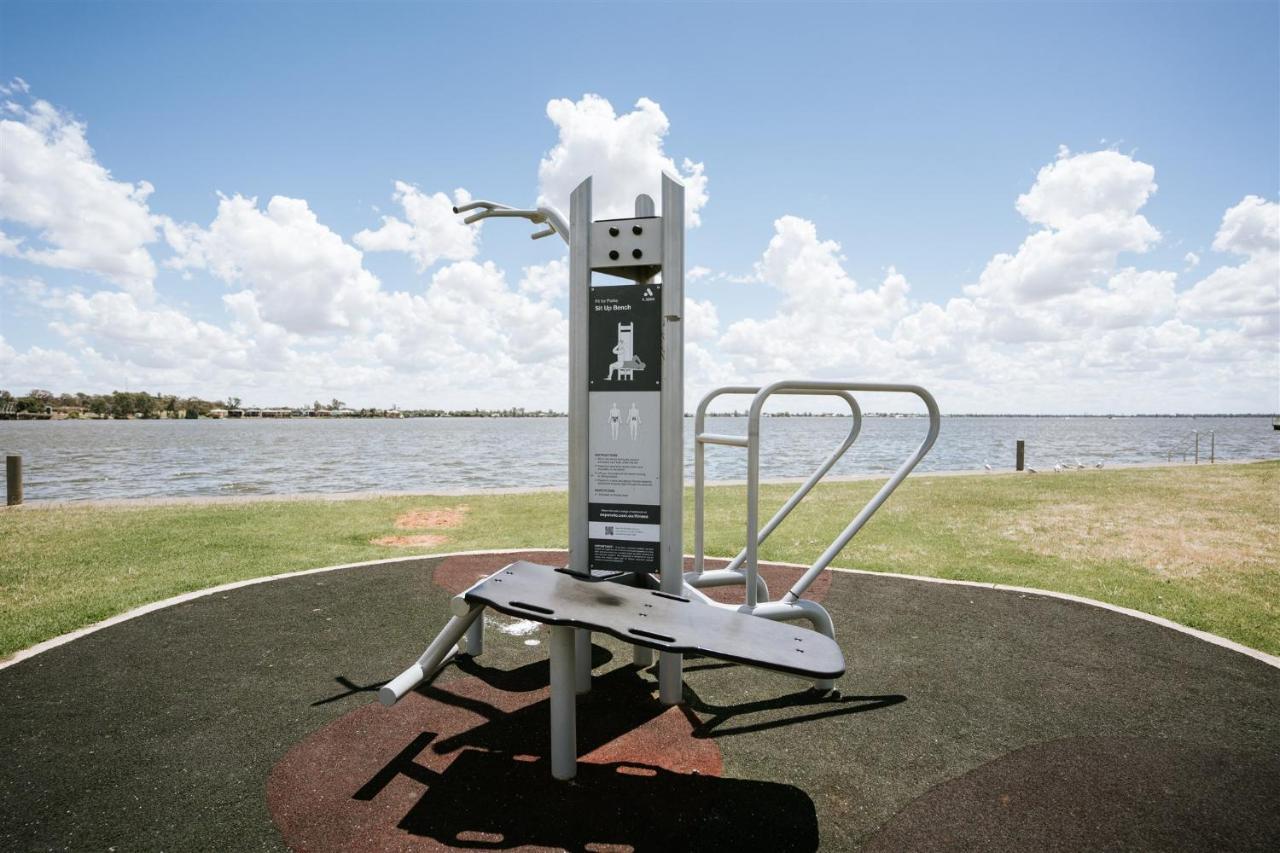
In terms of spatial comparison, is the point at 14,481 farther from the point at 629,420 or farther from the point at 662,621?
the point at 662,621

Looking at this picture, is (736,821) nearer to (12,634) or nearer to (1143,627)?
(1143,627)

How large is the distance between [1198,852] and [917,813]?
929 millimetres

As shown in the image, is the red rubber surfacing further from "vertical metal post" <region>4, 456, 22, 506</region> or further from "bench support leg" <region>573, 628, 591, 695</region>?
"vertical metal post" <region>4, 456, 22, 506</region>

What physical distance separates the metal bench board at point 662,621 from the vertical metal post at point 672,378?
15.5 inches

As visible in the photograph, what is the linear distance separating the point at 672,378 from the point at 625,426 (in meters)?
0.35

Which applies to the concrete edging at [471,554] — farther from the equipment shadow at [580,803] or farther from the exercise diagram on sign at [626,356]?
the exercise diagram on sign at [626,356]

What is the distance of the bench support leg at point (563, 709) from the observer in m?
2.73

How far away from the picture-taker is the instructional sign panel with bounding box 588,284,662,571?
10.7ft

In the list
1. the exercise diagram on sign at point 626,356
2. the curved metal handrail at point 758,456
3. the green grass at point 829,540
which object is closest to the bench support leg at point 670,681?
the curved metal handrail at point 758,456

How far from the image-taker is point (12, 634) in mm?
4422

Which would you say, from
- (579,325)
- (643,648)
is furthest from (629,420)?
(643,648)

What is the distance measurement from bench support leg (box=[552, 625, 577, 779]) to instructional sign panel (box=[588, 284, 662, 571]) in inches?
27.2

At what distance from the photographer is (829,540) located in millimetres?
8672

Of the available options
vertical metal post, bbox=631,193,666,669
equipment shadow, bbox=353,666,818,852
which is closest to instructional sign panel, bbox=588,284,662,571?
vertical metal post, bbox=631,193,666,669
